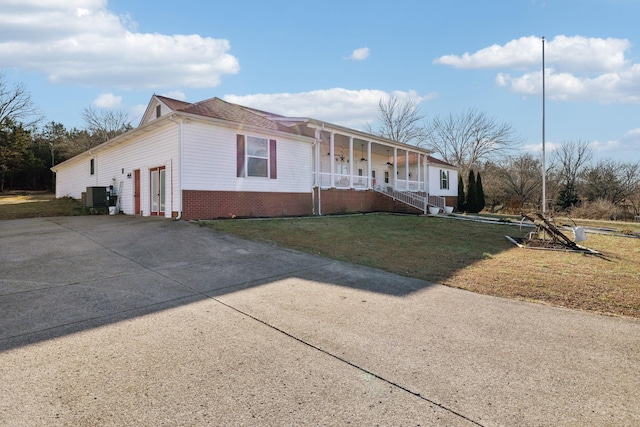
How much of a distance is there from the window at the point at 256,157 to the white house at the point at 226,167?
4cm

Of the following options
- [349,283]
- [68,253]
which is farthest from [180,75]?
[349,283]

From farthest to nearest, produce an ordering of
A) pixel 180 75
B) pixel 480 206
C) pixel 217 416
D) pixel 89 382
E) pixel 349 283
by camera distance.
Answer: pixel 480 206 → pixel 180 75 → pixel 349 283 → pixel 89 382 → pixel 217 416

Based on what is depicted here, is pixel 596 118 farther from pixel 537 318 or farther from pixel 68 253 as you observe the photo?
pixel 68 253

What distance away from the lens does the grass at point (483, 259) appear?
16.8ft

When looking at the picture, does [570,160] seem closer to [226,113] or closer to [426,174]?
[426,174]

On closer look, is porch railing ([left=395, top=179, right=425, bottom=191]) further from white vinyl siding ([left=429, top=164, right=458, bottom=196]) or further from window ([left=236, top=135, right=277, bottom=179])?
window ([left=236, top=135, right=277, bottom=179])

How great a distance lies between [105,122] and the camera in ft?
128

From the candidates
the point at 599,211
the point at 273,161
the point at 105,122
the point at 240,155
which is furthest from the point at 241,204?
the point at 105,122

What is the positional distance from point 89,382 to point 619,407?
12.4ft

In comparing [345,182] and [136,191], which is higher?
[345,182]

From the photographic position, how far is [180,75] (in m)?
21.3

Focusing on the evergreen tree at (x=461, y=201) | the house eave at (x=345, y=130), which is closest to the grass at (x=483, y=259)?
the house eave at (x=345, y=130)

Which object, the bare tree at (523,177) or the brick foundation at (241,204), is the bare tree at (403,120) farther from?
the brick foundation at (241,204)

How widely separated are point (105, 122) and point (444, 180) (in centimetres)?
3870
